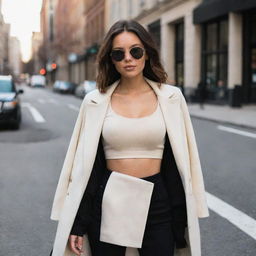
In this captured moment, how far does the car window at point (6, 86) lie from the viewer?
14.9 metres

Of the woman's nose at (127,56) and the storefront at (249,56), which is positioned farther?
the storefront at (249,56)

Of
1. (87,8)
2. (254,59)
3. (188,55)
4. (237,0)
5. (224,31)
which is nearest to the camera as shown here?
(237,0)

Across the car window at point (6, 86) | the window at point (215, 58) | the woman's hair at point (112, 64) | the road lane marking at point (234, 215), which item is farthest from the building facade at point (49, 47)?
the woman's hair at point (112, 64)

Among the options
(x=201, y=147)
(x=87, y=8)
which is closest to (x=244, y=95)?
(x=201, y=147)

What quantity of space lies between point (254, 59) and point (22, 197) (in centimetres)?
1971

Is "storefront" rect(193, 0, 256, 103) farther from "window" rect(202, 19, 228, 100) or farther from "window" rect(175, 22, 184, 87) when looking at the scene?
"window" rect(175, 22, 184, 87)

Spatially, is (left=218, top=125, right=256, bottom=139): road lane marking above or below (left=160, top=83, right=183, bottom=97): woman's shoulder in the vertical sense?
below

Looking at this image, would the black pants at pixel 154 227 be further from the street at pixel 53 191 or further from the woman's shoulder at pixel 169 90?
the street at pixel 53 191

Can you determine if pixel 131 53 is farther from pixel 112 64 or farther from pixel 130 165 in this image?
pixel 130 165

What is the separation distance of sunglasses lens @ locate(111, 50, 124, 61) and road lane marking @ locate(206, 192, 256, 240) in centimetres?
284

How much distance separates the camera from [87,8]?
6531cm

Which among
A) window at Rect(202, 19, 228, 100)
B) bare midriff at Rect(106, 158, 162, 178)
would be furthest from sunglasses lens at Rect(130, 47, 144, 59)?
window at Rect(202, 19, 228, 100)

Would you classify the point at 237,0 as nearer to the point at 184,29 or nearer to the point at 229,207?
the point at 184,29

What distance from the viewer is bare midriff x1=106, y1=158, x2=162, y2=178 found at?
7.72 ft
